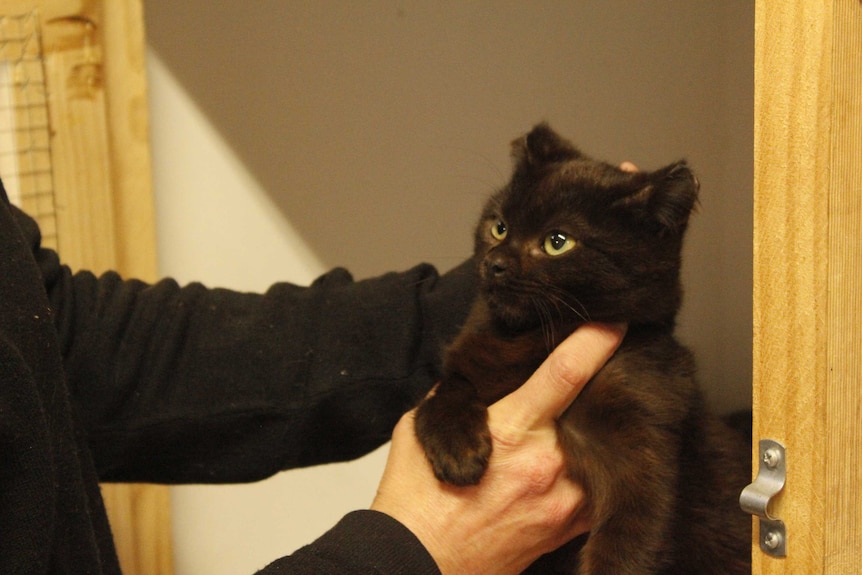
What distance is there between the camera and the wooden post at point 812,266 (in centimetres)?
52

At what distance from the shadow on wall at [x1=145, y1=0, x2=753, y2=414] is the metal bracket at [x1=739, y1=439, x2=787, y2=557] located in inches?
41.9

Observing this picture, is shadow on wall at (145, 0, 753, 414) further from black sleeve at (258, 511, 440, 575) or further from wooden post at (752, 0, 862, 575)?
wooden post at (752, 0, 862, 575)

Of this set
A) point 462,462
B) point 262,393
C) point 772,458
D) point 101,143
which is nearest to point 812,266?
point 772,458

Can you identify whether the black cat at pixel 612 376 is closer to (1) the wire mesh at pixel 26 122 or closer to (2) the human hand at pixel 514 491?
(2) the human hand at pixel 514 491

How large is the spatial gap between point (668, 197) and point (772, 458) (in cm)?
35

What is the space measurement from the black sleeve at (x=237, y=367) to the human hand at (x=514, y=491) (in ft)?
0.93

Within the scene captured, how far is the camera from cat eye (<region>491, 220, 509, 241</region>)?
0.96 meters

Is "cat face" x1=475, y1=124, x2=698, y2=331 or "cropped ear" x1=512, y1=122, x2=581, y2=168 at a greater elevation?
"cropped ear" x1=512, y1=122, x2=581, y2=168

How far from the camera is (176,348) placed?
113 cm

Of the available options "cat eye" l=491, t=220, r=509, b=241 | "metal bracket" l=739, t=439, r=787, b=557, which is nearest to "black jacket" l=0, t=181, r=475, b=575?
"cat eye" l=491, t=220, r=509, b=241

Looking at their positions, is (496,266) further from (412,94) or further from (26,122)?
(26,122)

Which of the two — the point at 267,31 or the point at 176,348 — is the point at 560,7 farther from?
the point at 176,348

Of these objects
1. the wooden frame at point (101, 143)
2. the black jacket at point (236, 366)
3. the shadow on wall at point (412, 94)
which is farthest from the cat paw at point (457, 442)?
the wooden frame at point (101, 143)

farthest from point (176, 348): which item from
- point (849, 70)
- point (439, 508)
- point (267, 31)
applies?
point (849, 70)
